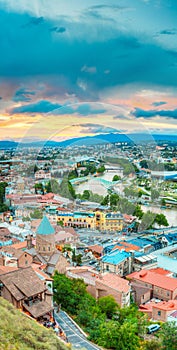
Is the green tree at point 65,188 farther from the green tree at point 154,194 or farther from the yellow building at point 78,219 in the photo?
the green tree at point 154,194

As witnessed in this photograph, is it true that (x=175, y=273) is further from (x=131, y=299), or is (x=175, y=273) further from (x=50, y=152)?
(x=50, y=152)

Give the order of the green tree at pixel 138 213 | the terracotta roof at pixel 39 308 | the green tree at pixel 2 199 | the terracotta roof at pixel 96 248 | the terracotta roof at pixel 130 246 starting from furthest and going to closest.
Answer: the green tree at pixel 2 199 → the green tree at pixel 138 213 → the terracotta roof at pixel 96 248 → the terracotta roof at pixel 130 246 → the terracotta roof at pixel 39 308

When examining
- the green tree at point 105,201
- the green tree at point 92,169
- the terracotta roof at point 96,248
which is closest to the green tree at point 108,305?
the terracotta roof at point 96,248

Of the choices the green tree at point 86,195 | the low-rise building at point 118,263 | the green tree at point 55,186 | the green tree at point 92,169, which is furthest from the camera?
the green tree at point 92,169

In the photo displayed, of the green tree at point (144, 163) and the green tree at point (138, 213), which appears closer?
the green tree at point (138, 213)

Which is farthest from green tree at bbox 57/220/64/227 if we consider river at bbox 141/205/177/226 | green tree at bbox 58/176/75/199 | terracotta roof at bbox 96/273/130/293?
terracotta roof at bbox 96/273/130/293

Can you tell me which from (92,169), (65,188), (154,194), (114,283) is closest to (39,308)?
(114,283)

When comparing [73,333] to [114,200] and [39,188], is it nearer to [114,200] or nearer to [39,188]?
[114,200]

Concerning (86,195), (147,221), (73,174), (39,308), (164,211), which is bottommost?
(164,211)
